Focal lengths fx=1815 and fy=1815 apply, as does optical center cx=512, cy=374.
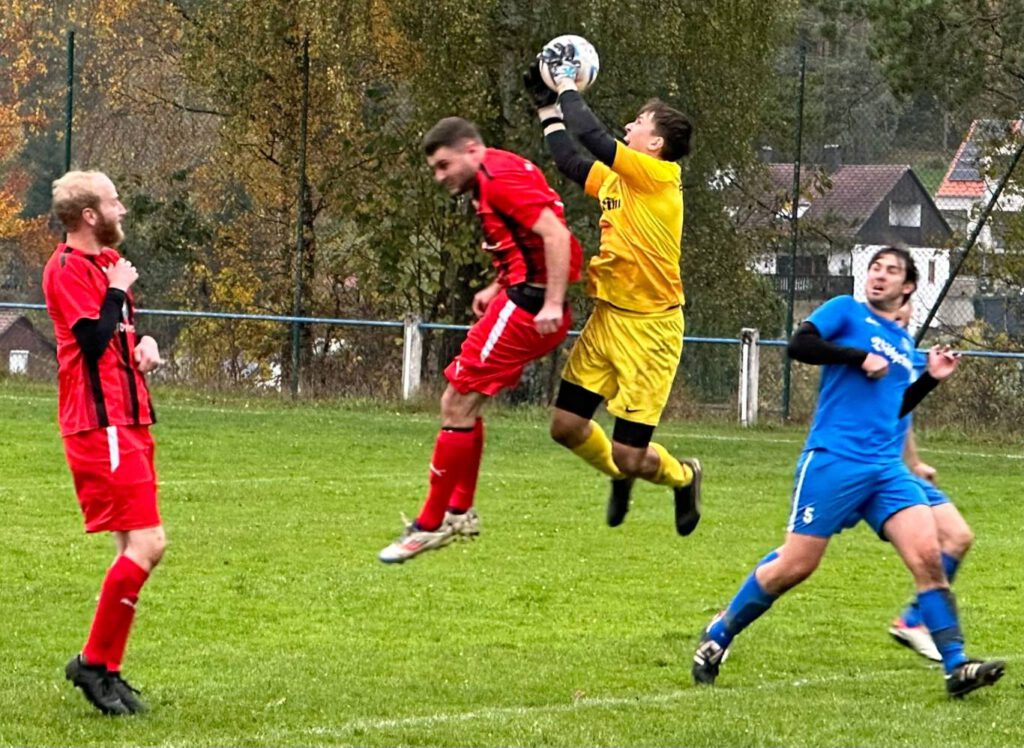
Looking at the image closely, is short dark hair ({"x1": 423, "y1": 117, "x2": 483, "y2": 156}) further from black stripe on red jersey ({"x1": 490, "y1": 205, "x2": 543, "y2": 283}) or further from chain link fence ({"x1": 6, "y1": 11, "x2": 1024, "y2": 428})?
chain link fence ({"x1": 6, "y1": 11, "x2": 1024, "y2": 428})

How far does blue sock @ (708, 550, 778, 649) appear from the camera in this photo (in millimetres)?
8836

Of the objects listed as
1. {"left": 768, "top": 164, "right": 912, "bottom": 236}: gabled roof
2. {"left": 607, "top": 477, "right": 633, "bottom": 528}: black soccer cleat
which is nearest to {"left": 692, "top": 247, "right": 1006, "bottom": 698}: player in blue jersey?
{"left": 607, "top": 477, "right": 633, "bottom": 528}: black soccer cleat

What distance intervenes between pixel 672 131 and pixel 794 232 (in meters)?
17.2

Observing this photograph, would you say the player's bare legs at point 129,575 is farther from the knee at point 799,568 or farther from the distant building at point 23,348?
the distant building at point 23,348

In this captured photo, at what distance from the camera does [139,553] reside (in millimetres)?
7938

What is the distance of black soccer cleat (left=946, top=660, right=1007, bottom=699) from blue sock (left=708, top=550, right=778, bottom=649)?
36.2 inches

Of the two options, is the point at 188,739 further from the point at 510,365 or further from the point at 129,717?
the point at 510,365

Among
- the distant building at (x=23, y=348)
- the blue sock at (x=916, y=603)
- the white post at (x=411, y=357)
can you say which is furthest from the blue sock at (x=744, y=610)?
the distant building at (x=23, y=348)

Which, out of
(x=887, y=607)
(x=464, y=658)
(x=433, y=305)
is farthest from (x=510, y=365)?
(x=433, y=305)

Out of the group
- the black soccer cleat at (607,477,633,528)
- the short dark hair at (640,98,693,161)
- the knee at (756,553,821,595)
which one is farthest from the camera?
the black soccer cleat at (607,477,633,528)

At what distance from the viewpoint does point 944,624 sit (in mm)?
8531

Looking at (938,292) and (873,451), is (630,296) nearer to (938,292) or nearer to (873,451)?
(873,451)

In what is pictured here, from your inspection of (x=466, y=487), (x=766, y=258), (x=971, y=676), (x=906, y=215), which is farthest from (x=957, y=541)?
(x=906, y=215)

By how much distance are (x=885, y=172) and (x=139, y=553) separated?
23.2 meters
